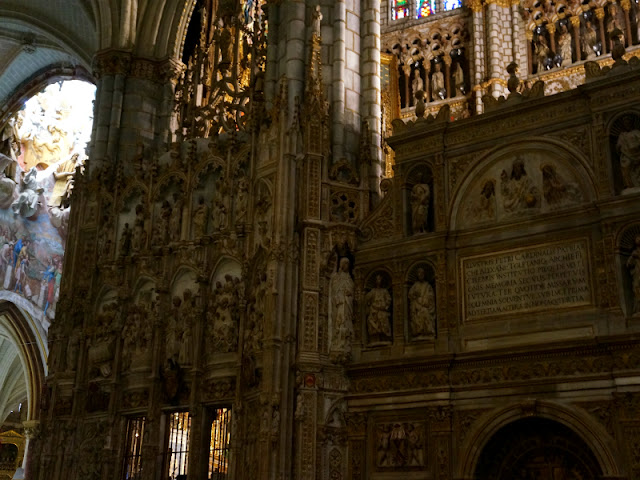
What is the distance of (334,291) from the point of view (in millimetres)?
15227

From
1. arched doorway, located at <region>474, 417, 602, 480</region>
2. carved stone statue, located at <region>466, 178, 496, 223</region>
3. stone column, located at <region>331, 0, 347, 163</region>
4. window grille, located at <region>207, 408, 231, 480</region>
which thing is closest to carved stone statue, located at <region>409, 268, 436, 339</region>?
carved stone statue, located at <region>466, 178, 496, 223</region>

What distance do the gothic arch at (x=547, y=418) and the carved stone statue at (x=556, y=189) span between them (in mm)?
3295

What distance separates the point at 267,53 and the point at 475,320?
760 centimetres

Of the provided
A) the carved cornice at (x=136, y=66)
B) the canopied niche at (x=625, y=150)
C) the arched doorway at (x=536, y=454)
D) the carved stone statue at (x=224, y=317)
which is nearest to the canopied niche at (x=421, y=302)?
the arched doorway at (x=536, y=454)

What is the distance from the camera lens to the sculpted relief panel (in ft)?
44.8

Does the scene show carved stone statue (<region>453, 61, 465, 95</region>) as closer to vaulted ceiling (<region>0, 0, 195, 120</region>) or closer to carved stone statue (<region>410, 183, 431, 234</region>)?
vaulted ceiling (<region>0, 0, 195, 120</region>)

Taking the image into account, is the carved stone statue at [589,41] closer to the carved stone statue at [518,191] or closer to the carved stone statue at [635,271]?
the carved stone statue at [518,191]

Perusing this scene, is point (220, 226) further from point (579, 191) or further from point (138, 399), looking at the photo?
point (579, 191)

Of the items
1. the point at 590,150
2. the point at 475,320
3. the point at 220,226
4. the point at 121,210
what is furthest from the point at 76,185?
the point at 590,150

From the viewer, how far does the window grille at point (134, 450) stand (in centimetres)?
1745

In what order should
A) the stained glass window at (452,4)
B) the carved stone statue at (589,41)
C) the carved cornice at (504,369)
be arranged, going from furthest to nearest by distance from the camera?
the stained glass window at (452,4), the carved stone statue at (589,41), the carved cornice at (504,369)

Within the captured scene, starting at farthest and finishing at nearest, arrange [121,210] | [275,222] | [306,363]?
[121,210]
[275,222]
[306,363]

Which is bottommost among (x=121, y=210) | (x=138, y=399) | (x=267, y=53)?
(x=138, y=399)

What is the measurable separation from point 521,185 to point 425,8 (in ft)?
67.2
